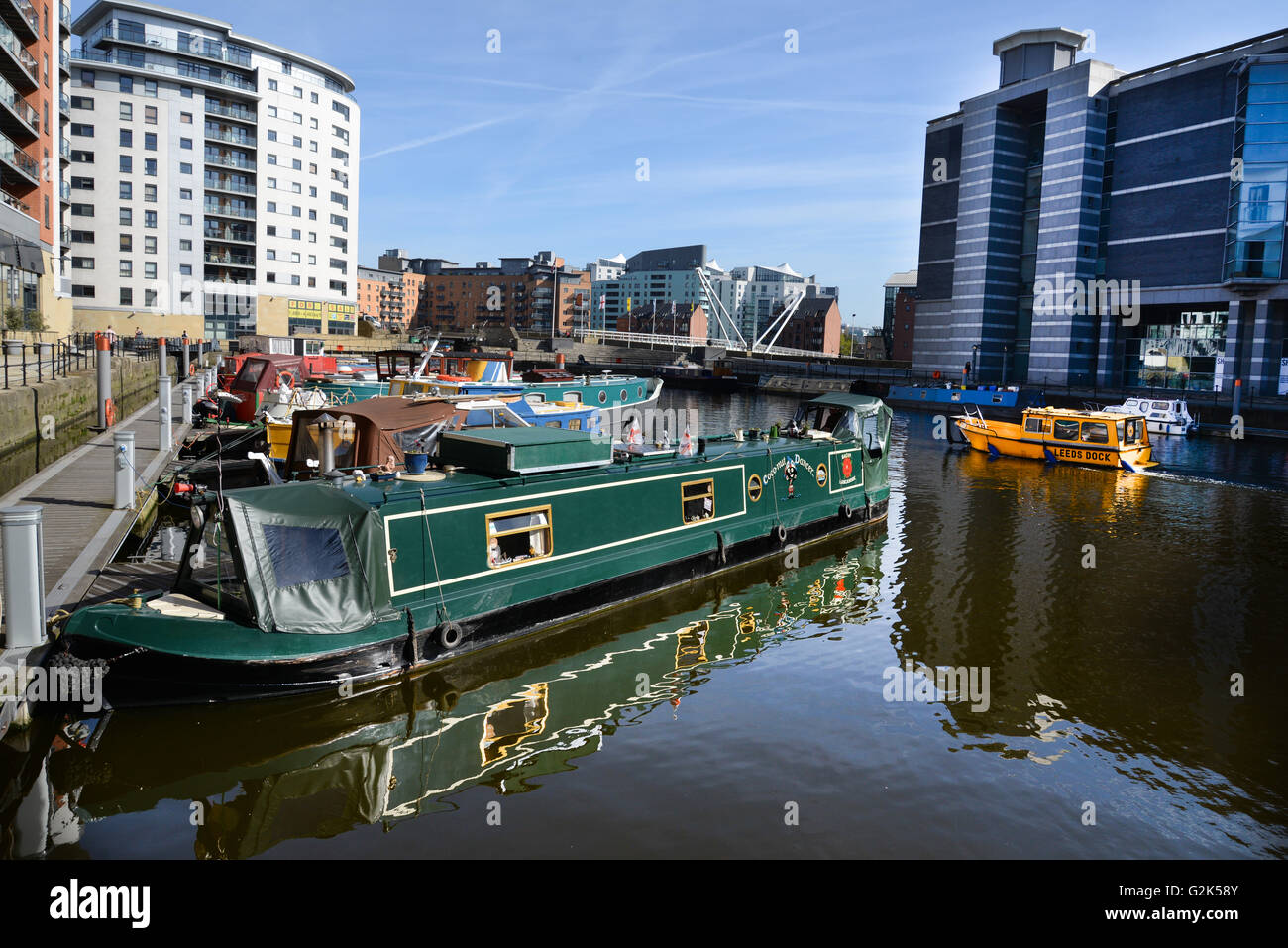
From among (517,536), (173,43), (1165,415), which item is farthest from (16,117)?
(1165,415)

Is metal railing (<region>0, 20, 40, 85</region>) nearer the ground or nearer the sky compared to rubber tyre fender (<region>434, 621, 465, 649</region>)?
nearer the sky

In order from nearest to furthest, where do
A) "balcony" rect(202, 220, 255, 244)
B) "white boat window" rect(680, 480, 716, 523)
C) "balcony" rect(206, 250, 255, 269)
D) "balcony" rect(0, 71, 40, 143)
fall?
1. "white boat window" rect(680, 480, 716, 523)
2. "balcony" rect(0, 71, 40, 143)
3. "balcony" rect(202, 220, 255, 244)
4. "balcony" rect(206, 250, 255, 269)


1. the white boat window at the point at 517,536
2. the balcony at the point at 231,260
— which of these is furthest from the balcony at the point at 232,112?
the white boat window at the point at 517,536

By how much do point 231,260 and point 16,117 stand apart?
3661cm

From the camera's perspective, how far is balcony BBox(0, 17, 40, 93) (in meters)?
39.5

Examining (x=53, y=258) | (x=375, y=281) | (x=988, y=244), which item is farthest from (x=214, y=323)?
(x=375, y=281)

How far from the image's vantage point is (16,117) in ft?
136

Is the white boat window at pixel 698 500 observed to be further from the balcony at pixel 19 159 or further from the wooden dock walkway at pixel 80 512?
the balcony at pixel 19 159

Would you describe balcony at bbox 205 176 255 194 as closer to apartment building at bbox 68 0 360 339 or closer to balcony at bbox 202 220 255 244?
apartment building at bbox 68 0 360 339

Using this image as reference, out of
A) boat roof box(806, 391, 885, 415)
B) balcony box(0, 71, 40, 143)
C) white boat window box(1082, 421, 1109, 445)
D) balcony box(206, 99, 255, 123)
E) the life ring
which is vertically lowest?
the life ring

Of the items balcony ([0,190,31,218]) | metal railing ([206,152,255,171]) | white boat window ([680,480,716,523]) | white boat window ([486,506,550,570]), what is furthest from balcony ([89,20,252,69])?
white boat window ([486,506,550,570])

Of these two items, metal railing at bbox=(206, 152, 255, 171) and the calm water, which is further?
metal railing at bbox=(206, 152, 255, 171)

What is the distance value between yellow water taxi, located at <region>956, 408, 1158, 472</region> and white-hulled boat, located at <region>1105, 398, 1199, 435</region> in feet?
49.0

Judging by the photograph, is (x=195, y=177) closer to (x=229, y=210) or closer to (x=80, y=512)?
(x=229, y=210)
